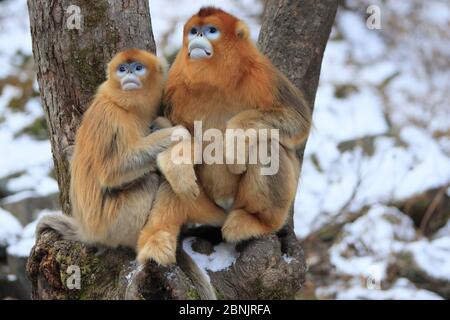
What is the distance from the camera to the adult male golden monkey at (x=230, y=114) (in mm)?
4270

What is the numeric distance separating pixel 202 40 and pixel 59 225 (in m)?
1.54

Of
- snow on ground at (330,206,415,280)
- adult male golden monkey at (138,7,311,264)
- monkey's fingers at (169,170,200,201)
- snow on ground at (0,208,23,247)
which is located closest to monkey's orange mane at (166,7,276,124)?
adult male golden monkey at (138,7,311,264)

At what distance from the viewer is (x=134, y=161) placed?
13.7 feet

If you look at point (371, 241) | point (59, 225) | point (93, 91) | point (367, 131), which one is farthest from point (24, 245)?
point (367, 131)

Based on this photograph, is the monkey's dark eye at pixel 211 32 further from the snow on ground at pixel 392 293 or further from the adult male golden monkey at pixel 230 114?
the snow on ground at pixel 392 293

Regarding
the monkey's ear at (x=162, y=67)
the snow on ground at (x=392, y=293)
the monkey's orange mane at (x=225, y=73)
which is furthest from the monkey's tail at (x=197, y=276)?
the snow on ground at (x=392, y=293)

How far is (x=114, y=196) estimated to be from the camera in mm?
4293

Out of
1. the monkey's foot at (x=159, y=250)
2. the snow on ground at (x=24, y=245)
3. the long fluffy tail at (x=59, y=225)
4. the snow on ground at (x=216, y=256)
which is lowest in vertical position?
the snow on ground at (x=24, y=245)

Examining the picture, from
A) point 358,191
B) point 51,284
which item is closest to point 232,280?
point 51,284

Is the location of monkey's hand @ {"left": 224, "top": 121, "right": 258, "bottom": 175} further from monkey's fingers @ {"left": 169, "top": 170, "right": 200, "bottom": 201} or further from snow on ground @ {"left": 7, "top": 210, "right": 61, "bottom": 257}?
snow on ground @ {"left": 7, "top": 210, "right": 61, "bottom": 257}

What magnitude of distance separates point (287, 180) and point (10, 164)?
19.3 ft

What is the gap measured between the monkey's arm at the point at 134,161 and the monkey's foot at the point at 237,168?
0.38 m
